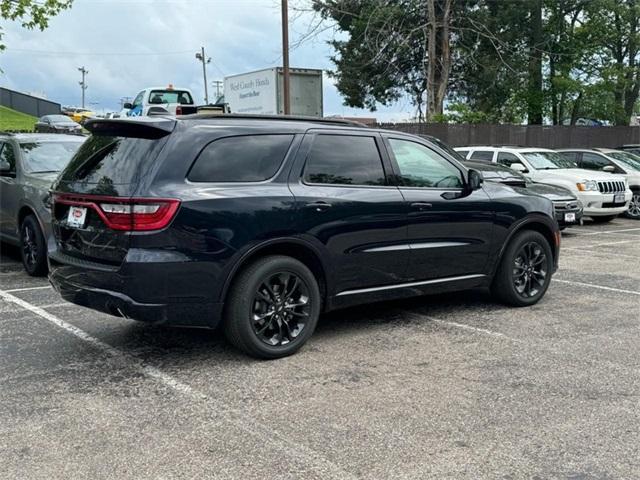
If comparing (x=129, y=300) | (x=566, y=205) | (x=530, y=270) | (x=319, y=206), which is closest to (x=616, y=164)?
(x=566, y=205)

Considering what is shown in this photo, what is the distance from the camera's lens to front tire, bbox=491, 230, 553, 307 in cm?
654

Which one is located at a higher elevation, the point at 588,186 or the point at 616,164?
the point at 616,164

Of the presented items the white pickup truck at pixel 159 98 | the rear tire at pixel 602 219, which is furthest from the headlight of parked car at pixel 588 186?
the white pickup truck at pixel 159 98

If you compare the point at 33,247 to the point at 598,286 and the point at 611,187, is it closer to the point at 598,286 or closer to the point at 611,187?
the point at 598,286

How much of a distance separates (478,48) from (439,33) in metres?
2.98

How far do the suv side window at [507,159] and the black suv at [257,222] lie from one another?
8.70m

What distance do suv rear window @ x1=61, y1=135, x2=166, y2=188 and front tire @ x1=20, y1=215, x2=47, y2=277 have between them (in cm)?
305

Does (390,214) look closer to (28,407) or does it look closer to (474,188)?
(474,188)

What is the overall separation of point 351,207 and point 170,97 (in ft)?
63.5

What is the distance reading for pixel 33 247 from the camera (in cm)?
816

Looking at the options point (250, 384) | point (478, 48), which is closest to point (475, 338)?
point (250, 384)

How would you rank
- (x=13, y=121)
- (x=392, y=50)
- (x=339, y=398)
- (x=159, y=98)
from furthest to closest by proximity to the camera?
1. (x=13, y=121)
2. (x=392, y=50)
3. (x=159, y=98)
4. (x=339, y=398)

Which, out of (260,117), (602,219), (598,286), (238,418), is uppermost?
(260,117)

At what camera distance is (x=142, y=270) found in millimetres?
4430
